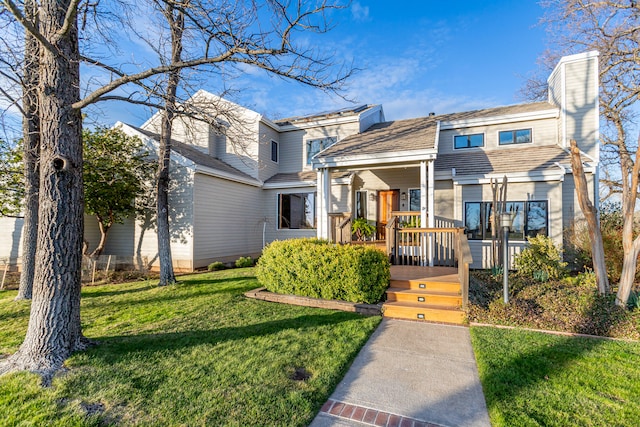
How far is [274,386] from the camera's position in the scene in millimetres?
3045

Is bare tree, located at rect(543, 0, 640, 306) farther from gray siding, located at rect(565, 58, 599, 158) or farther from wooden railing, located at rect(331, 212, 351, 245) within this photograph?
wooden railing, located at rect(331, 212, 351, 245)

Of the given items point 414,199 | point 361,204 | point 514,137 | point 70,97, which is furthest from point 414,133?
point 70,97

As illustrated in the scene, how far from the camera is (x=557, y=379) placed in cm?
321

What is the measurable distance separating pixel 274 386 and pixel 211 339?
1.62 m

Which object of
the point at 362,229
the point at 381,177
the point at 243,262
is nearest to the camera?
the point at 362,229

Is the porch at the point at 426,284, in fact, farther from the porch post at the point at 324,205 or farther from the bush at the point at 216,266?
the bush at the point at 216,266

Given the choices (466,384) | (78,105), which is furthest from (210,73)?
(466,384)

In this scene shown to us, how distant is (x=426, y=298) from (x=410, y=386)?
281 cm

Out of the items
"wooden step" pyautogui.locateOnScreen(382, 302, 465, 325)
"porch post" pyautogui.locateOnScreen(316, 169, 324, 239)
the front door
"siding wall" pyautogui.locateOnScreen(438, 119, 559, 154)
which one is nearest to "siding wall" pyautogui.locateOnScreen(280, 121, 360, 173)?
the front door

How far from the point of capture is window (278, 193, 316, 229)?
12.8 metres

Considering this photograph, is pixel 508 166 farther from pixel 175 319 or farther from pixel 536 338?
pixel 175 319

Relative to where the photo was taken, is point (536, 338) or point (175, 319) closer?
Result: point (536, 338)

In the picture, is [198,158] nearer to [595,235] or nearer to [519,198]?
[519,198]

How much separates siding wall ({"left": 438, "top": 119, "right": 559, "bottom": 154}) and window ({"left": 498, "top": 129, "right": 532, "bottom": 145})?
11 centimetres
